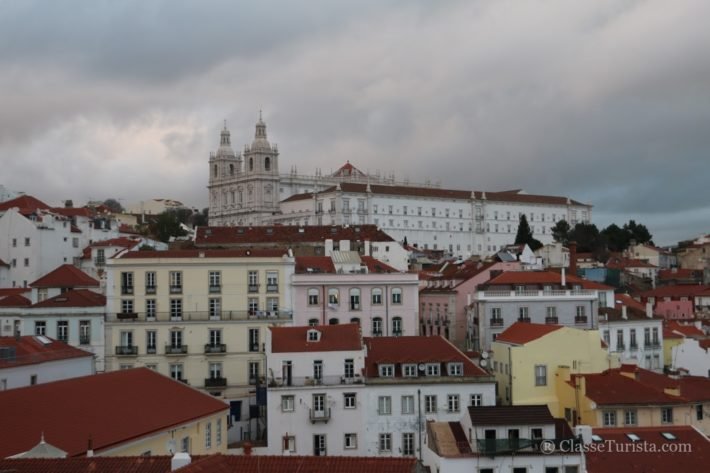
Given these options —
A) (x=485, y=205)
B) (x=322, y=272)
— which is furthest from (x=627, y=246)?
(x=322, y=272)

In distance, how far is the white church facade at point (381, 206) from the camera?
164 m

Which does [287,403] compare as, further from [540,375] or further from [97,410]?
[540,375]

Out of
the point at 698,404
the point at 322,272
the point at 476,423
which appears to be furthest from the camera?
the point at 322,272

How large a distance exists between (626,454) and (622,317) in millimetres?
26759

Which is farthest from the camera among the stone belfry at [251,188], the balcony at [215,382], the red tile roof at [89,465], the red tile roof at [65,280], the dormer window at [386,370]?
the stone belfry at [251,188]

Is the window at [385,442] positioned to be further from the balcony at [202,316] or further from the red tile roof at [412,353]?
the balcony at [202,316]

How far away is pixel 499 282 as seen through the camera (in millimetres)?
55906

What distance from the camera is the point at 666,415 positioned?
39.9 m

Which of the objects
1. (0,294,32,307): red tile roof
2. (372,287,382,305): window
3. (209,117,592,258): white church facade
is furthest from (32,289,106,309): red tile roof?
(209,117,592,258): white church facade

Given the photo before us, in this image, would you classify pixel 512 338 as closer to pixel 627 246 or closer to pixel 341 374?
pixel 341 374

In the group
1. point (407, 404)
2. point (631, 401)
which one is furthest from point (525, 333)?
point (407, 404)

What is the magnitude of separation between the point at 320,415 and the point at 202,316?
44.9 feet

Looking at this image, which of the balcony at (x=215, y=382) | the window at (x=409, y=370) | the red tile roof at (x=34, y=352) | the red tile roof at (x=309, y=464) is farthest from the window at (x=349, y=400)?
the red tile roof at (x=309, y=464)

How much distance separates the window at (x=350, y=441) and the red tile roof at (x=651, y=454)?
11802mm
